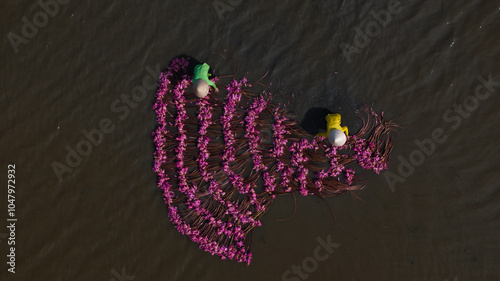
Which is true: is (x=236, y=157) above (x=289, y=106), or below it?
below

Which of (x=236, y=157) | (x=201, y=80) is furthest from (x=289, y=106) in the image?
(x=201, y=80)

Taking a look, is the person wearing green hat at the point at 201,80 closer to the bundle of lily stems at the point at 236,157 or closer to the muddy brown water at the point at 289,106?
the bundle of lily stems at the point at 236,157

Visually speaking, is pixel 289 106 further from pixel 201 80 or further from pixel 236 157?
pixel 201 80

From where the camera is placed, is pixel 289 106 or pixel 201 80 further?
pixel 289 106

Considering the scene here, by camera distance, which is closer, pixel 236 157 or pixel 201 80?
pixel 201 80

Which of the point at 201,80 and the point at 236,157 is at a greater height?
the point at 201,80

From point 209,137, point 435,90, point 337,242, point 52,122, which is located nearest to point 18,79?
point 52,122
